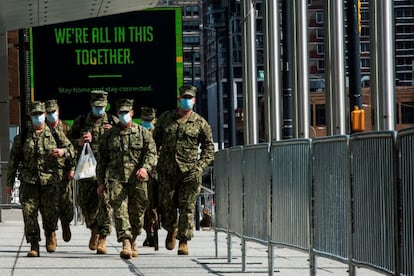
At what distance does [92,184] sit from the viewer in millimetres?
17406

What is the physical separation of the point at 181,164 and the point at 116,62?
11.6 m

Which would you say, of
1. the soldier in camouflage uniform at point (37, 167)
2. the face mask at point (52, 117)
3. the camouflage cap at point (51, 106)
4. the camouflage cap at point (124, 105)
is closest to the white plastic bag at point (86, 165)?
the soldier in camouflage uniform at point (37, 167)

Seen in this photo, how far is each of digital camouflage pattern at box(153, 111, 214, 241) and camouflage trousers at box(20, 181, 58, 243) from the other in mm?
1324

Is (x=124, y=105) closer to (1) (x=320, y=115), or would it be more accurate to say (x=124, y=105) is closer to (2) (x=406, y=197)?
(2) (x=406, y=197)

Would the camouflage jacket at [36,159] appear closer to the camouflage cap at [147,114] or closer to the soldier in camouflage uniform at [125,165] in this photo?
the soldier in camouflage uniform at [125,165]

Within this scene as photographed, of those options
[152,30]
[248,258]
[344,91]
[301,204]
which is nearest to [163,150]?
[248,258]

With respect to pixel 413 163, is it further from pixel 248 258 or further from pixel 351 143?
pixel 248 258

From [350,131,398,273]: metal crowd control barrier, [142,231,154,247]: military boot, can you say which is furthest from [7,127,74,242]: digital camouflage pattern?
[350,131,398,273]: metal crowd control barrier

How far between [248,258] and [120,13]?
12340mm

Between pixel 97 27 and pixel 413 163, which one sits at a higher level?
pixel 97 27

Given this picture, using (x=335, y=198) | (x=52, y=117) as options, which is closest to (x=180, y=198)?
(x=52, y=117)

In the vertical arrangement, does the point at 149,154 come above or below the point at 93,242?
above

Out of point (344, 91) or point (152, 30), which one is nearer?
point (344, 91)

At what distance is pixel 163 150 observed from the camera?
54.7ft
